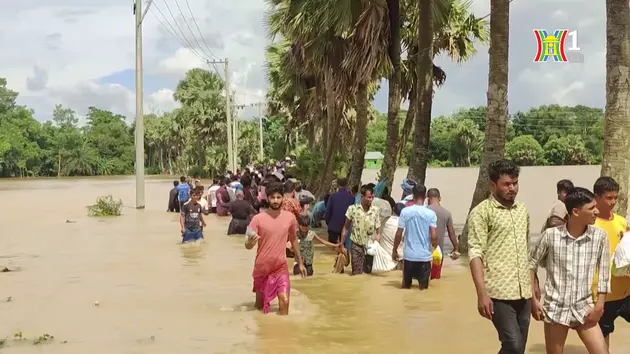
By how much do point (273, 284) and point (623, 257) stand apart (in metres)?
4.41

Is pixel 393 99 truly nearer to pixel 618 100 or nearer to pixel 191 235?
pixel 191 235

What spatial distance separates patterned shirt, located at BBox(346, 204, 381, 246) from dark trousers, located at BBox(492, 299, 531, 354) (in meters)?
6.37

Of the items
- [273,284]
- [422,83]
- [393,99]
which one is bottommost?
[273,284]

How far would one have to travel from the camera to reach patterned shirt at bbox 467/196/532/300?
548cm

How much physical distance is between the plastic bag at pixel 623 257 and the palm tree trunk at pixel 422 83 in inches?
448

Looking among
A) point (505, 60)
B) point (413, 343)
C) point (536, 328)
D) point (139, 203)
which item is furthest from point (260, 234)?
point (139, 203)

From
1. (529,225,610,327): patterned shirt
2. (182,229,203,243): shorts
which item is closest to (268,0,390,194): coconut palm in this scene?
(182,229,203,243): shorts

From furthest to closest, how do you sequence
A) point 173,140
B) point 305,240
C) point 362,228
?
point 173,140
point 305,240
point 362,228

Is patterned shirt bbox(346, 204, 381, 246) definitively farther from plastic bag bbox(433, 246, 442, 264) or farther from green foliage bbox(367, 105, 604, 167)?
green foliage bbox(367, 105, 604, 167)

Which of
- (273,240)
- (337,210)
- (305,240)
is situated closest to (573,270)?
(273,240)

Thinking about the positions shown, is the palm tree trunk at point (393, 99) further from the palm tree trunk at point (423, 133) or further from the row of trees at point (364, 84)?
the palm tree trunk at point (423, 133)

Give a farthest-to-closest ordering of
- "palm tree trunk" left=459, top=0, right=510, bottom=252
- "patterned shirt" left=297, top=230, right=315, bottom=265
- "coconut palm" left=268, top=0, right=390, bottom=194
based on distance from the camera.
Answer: "coconut palm" left=268, top=0, right=390, bottom=194, "palm tree trunk" left=459, top=0, right=510, bottom=252, "patterned shirt" left=297, top=230, right=315, bottom=265

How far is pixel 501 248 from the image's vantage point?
553 centimetres

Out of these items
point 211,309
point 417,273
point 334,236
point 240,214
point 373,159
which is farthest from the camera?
point 373,159
